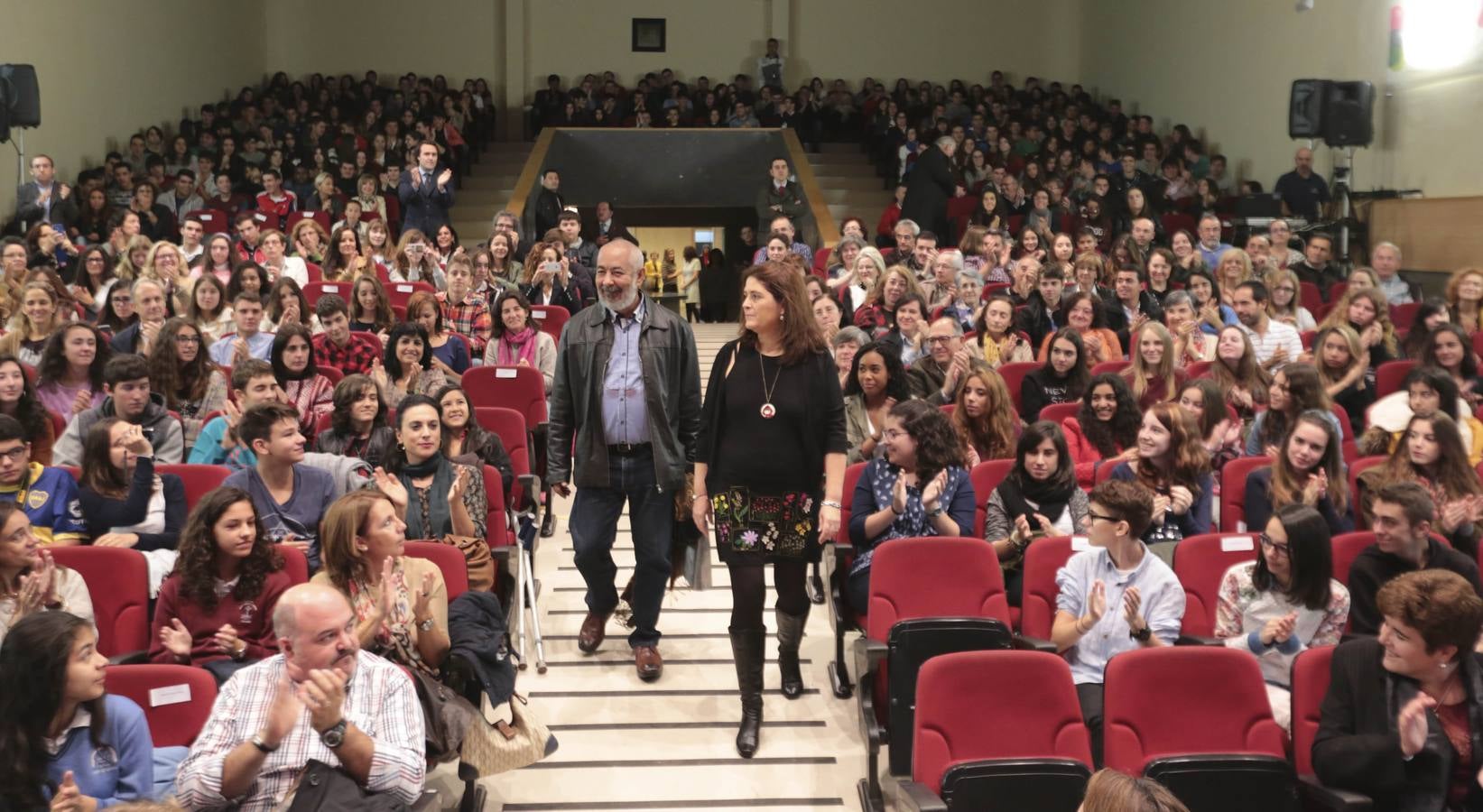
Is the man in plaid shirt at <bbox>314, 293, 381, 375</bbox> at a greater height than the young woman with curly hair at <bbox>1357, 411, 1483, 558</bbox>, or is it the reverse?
the man in plaid shirt at <bbox>314, 293, 381, 375</bbox>

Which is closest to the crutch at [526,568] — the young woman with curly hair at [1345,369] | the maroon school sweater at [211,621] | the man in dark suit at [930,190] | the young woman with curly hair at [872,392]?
the maroon school sweater at [211,621]

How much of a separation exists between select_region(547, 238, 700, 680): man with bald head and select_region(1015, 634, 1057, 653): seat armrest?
3.62ft

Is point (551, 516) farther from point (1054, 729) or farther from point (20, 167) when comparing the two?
point (20, 167)

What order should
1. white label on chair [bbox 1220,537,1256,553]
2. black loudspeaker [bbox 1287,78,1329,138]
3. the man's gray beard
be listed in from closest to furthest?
white label on chair [bbox 1220,537,1256,553], the man's gray beard, black loudspeaker [bbox 1287,78,1329,138]

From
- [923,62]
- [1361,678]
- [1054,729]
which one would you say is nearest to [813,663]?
[1054,729]

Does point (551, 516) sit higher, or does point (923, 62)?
point (923, 62)

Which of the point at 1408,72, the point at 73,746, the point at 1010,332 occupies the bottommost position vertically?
the point at 73,746

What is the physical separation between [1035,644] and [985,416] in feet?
4.88

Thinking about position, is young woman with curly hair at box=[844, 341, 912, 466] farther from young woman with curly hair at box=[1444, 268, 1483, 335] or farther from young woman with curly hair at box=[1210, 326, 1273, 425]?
young woman with curly hair at box=[1444, 268, 1483, 335]

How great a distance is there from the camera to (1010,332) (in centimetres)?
639

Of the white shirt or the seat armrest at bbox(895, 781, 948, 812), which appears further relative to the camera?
the white shirt

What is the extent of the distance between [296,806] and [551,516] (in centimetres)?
299

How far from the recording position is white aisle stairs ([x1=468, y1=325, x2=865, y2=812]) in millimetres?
3598

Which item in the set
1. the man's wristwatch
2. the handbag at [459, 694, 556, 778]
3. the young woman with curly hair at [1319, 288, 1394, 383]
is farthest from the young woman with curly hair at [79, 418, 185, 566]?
the young woman with curly hair at [1319, 288, 1394, 383]
